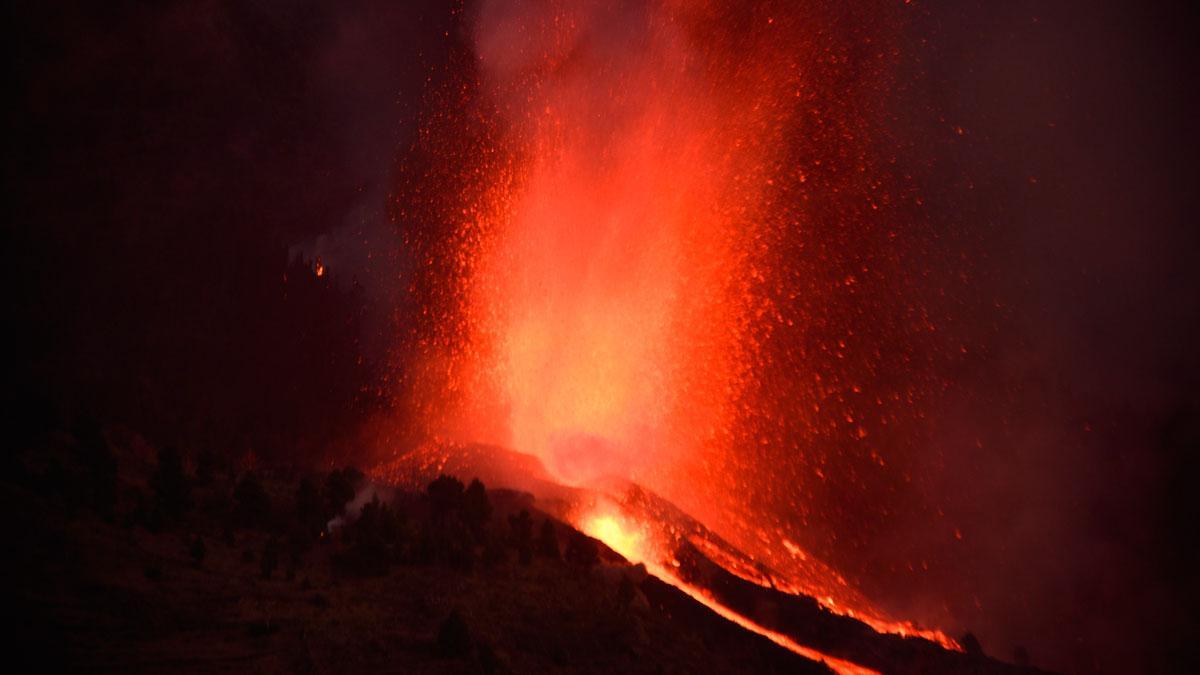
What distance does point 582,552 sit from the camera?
67.3ft

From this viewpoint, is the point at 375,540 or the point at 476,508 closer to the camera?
the point at 375,540

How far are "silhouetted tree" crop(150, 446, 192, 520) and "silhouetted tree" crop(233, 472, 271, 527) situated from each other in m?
1.16

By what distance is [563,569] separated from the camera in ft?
64.4

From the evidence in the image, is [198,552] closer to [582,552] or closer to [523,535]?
[523,535]

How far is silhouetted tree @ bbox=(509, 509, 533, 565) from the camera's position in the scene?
19875mm

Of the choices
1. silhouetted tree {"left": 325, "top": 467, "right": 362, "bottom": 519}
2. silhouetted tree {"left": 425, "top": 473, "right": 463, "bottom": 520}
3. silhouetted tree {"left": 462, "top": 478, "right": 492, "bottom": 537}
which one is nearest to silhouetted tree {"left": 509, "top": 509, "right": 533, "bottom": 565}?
silhouetted tree {"left": 462, "top": 478, "right": 492, "bottom": 537}

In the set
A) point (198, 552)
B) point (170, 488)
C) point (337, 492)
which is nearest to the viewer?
point (198, 552)

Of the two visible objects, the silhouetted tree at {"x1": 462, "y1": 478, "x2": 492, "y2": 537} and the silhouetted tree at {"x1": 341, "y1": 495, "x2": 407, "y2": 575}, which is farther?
the silhouetted tree at {"x1": 462, "y1": 478, "x2": 492, "y2": 537}

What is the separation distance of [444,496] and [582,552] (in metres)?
5.29

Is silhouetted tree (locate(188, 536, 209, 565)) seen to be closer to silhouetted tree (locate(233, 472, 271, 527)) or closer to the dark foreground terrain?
the dark foreground terrain

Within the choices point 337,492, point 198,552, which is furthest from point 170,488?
point 337,492

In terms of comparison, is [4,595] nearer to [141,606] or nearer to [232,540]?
[141,606]

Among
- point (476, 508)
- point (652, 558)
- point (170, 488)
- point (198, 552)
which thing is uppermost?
point (652, 558)

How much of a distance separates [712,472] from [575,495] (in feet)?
57.1
